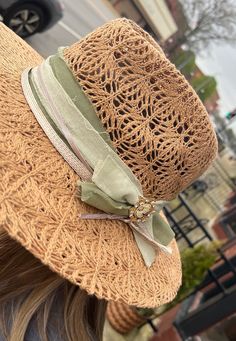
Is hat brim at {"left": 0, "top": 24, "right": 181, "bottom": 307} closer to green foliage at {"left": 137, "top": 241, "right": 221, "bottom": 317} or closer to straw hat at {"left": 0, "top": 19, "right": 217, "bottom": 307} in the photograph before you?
straw hat at {"left": 0, "top": 19, "right": 217, "bottom": 307}

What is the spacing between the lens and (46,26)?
7102 millimetres

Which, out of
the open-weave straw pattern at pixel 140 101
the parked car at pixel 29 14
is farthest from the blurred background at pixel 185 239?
the open-weave straw pattern at pixel 140 101

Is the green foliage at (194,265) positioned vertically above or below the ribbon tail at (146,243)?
below

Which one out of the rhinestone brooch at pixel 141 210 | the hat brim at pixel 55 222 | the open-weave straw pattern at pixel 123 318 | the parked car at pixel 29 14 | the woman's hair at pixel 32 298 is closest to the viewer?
the hat brim at pixel 55 222

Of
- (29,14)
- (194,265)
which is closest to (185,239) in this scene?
(194,265)

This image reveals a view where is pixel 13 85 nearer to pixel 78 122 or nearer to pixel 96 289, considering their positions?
pixel 78 122

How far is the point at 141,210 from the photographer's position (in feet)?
5.52

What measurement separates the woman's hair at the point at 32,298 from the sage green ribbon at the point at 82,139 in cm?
26

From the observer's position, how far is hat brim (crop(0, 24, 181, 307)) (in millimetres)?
1351

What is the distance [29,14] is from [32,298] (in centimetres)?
572

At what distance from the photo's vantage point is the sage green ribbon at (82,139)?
157 cm

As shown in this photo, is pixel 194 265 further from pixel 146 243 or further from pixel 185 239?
pixel 146 243

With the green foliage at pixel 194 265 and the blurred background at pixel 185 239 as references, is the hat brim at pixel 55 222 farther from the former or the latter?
the green foliage at pixel 194 265

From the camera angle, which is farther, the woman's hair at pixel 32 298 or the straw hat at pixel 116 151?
the woman's hair at pixel 32 298
